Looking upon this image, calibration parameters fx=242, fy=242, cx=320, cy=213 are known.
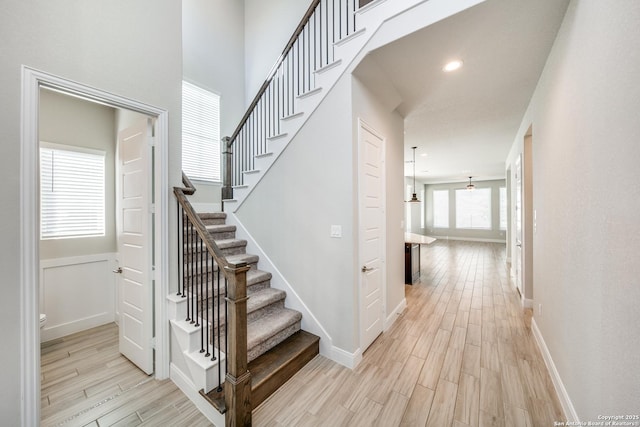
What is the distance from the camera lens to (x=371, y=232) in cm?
271

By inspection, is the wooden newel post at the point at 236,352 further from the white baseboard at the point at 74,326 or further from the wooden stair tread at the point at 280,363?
the white baseboard at the point at 74,326

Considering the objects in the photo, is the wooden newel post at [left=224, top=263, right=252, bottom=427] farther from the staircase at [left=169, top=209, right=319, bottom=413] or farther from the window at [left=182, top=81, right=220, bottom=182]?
the window at [left=182, top=81, right=220, bottom=182]

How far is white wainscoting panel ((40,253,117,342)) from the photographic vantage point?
2.86 metres

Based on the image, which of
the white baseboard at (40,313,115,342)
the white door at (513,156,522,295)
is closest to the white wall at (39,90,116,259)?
the white baseboard at (40,313,115,342)

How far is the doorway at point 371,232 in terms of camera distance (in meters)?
2.46

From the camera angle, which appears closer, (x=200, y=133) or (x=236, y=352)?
(x=236, y=352)

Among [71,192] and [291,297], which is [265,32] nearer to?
[71,192]

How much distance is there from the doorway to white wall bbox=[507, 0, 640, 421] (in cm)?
153

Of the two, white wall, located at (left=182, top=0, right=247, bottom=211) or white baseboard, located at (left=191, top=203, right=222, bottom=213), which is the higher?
white wall, located at (left=182, top=0, right=247, bottom=211)

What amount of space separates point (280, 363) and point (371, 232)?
155cm

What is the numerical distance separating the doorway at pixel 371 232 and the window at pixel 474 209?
10421 mm

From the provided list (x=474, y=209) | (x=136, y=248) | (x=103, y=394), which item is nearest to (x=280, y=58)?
(x=136, y=248)

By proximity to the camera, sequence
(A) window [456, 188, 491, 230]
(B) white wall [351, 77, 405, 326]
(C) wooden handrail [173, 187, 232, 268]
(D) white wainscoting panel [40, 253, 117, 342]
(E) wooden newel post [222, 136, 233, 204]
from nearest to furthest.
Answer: (C) wooden handrail [173, 187, 232, 268], (B) white wall [351, 77, 405, 326], (D) white wainscoting panel [40, 253, 117, 342], (E) wooden newel post [222, 136, 233, 204], (A) window [456, 188, 491, 230]

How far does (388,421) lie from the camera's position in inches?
67.5
